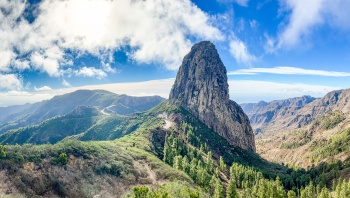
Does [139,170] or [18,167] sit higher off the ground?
[18,167]

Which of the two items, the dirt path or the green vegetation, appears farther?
the dirt path

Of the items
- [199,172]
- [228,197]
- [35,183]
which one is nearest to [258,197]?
[228,197]

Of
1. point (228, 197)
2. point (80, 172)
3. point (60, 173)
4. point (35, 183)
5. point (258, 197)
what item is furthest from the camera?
point (258, 197)

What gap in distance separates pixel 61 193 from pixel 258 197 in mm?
111426

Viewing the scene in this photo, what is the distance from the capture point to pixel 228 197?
5787 inches

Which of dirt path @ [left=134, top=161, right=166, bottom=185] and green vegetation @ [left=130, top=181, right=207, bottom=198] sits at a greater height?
green vegetation @ [left=130, top=181, right=207, bottom=198]

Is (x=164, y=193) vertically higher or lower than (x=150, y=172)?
higher

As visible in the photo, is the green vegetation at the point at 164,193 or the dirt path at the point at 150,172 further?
the dirt path at the point at 150,172

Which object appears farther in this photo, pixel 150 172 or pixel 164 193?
pixel 150 172

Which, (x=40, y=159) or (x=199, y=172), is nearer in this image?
(x=40, y=159)

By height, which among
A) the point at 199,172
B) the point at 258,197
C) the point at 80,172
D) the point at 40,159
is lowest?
the point at 258,197

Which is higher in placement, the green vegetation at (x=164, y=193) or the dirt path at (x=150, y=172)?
the green vegetation at (x=164, y=193)

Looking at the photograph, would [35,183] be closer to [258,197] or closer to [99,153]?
[99,153]

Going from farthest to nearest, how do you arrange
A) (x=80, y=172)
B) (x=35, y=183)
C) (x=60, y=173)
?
1. (x=80, y=172)
2. (x=60, y=173)
3. (x=35, y=183)
